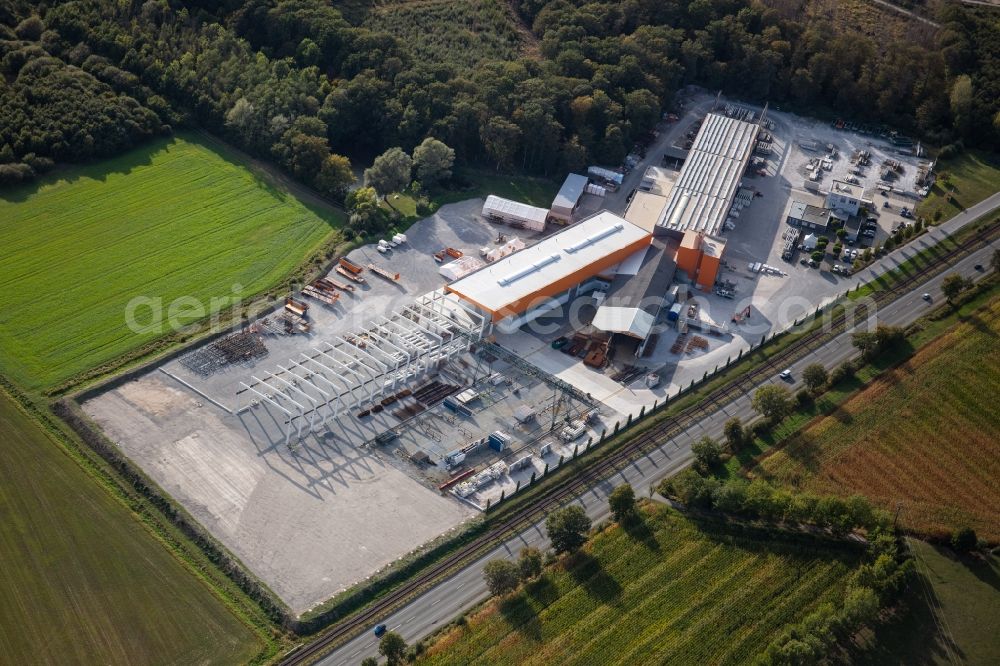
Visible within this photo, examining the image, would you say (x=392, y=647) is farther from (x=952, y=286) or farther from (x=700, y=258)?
(x=952, y=286)

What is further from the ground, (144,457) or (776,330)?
(776,330)

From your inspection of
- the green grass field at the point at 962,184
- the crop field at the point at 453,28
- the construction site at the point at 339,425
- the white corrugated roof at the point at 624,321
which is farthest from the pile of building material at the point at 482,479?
the crop field at the point at 453,28

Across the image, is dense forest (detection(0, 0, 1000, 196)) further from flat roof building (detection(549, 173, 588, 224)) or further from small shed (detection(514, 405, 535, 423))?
small shed (detection(514, 405, 535, 423))

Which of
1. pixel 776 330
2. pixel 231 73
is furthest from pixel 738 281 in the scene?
pixel 231 73

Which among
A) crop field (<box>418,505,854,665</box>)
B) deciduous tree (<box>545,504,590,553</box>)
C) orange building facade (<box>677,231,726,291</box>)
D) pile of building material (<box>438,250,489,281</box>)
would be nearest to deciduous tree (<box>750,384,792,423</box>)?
crop field (<box>418,505,854,665</box>)

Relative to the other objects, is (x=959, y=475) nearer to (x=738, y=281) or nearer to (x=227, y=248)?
(x=738, y=281)

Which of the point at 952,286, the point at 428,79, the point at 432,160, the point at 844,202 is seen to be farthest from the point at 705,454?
the point at 428,79

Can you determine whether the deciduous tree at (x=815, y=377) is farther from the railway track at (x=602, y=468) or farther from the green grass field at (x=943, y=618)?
the green grass field at (x=943, y=618)
